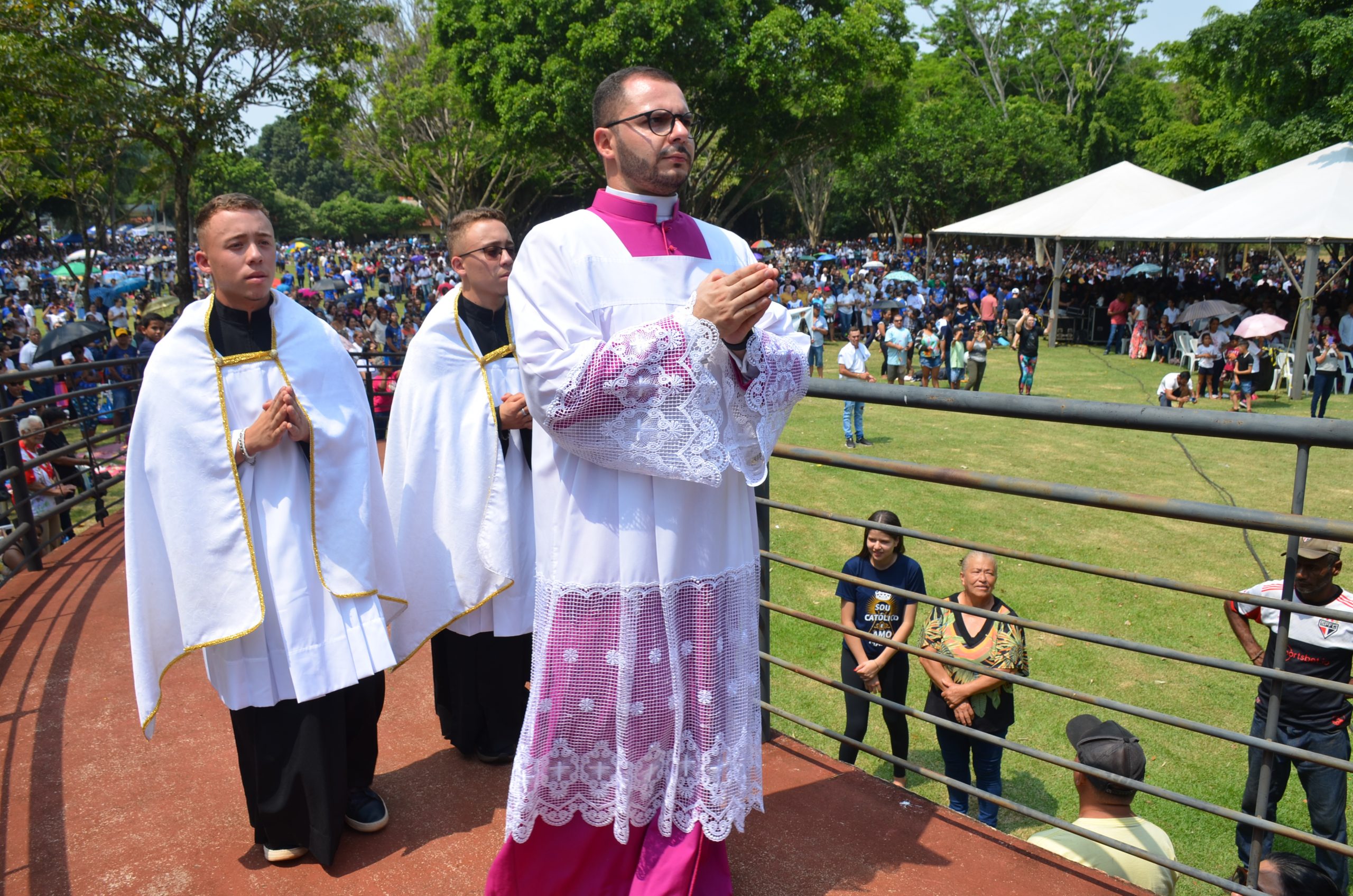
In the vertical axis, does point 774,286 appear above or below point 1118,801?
above

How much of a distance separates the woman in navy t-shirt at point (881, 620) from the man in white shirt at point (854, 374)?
8.32 metres

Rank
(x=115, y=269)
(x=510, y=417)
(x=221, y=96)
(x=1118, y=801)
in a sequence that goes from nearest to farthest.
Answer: (x=510, y=417) → (x=1118, y=801) → (x=221, y=96) → (x=115, y=269)

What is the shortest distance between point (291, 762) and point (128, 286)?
1291 inches

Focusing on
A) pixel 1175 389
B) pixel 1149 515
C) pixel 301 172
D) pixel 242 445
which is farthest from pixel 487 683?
pixel 301 172

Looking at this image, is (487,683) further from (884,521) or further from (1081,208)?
(1081,208)

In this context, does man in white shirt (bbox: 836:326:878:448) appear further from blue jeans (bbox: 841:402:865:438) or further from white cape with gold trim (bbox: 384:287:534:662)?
white cape with gold trim (bbox: 384:287:534:662)

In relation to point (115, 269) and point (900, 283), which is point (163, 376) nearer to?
point (900, 283)

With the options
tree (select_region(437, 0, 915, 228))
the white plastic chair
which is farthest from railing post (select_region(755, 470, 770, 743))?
tree (select_region(437, 0, 915, 228))

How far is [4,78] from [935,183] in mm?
34082

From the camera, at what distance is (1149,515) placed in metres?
2.14

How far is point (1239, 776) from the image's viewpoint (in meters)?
5.48

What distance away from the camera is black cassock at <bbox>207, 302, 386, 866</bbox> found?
2736 mm

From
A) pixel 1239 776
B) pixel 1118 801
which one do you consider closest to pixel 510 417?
pixel 1118 801

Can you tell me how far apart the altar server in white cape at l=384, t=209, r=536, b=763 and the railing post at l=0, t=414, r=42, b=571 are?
3729mm
